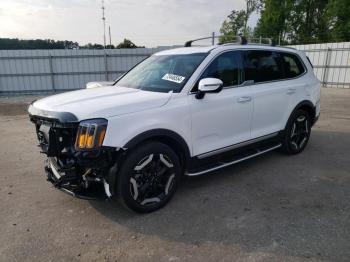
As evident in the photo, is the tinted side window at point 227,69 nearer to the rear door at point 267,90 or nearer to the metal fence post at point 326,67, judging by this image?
the rear door at point 267,90

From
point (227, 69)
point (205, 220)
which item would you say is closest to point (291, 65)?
point (227, 69)

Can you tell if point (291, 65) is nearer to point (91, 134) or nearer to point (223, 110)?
point (223, 110)

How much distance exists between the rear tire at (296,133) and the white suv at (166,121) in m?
0.09

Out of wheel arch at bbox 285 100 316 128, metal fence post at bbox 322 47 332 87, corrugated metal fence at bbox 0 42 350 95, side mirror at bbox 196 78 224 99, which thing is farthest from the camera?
metal fence post at bbox 322 47 332 87

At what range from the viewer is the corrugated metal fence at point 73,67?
16.5 meters

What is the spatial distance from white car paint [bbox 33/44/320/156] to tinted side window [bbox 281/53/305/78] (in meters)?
0.13

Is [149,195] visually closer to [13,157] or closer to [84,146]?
[84,146]

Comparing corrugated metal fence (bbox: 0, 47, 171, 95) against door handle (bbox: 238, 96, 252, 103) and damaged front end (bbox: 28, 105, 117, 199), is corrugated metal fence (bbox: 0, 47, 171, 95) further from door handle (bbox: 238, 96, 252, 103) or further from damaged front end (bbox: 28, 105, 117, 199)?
damaged front end (bbox: 28, 105, 117, 199)

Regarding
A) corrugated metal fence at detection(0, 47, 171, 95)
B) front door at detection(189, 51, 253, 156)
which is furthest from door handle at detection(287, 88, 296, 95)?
corrugated metal fence at detection(0, 47, 171, 95)

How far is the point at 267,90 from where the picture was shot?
4.75 meters

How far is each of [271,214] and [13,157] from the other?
189 inches

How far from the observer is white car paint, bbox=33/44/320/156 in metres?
3.22

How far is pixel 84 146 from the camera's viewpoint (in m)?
3.05

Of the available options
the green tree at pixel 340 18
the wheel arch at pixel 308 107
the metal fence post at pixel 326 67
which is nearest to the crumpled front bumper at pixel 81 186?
the wheel arch at pixel 308 107
